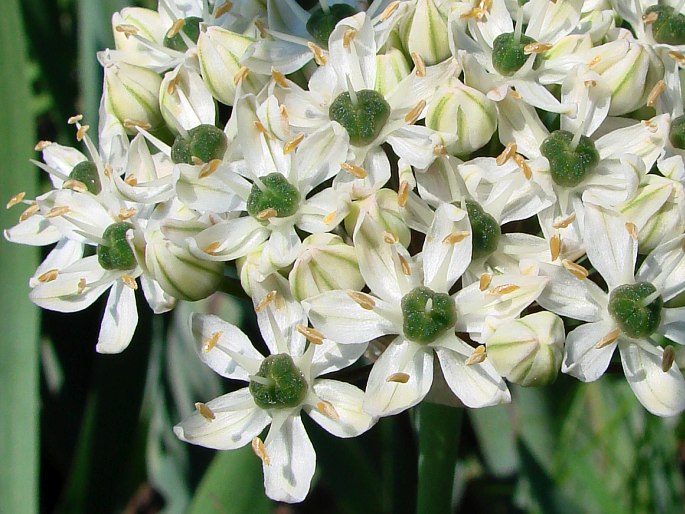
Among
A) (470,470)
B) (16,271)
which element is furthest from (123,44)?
(470,470)

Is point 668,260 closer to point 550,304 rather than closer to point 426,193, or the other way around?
point 550,304

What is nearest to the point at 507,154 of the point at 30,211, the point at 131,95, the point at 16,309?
the point at 131,95

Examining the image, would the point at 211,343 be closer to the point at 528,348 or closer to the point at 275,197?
the point at 275,197

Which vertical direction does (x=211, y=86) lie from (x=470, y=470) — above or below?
above

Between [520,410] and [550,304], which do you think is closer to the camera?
[550,304]

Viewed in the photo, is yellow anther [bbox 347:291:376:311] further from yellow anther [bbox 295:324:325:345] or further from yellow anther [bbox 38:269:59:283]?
yellow anther [bbox 38:269:59:283]

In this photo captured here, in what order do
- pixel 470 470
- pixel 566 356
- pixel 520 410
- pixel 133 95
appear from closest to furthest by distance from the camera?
pixel 566 356 < pixel 133 95 < pixel 520 410 < pixel 470 470
